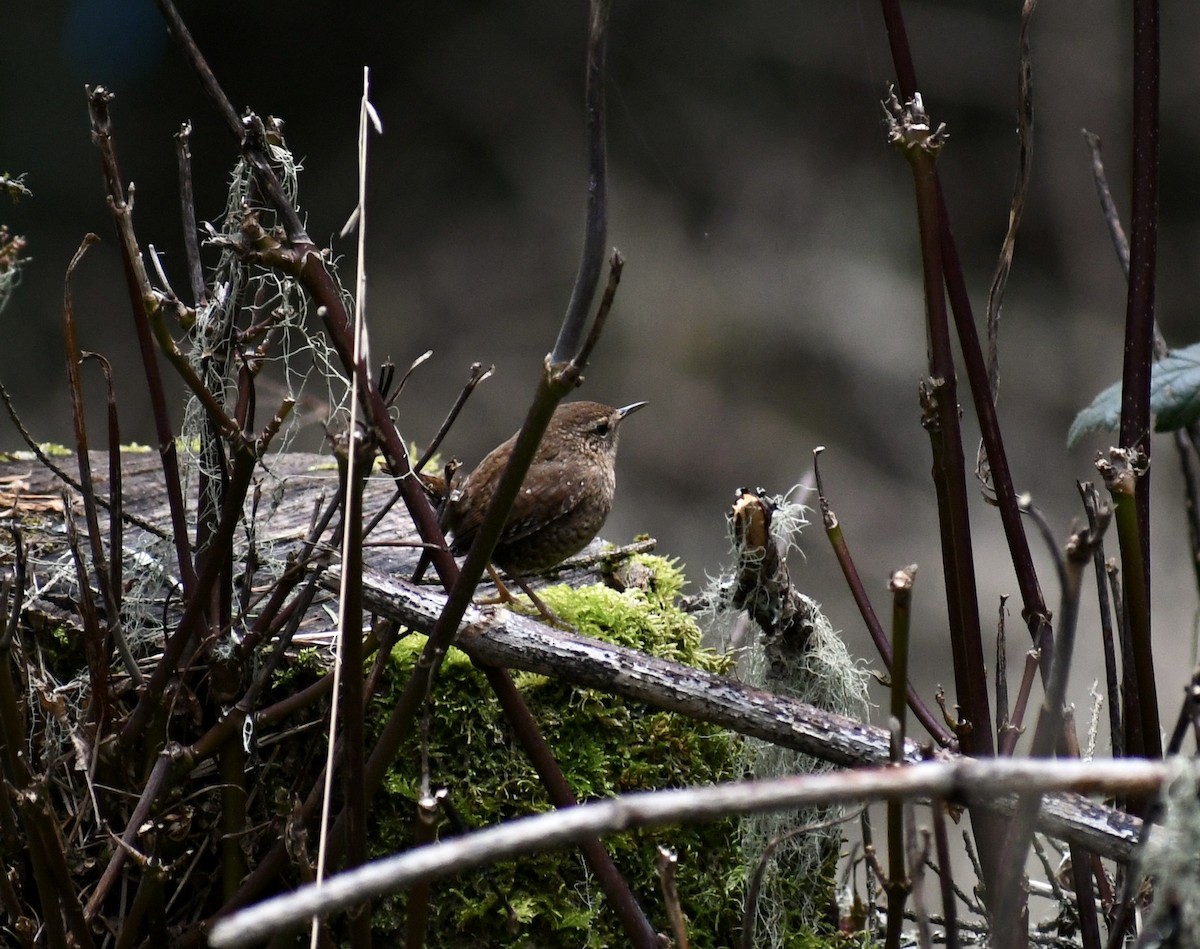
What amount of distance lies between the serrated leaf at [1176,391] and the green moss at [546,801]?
2.30 feet

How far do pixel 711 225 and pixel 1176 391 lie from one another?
482 centimetres

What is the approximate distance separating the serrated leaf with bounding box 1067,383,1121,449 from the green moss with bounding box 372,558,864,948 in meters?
0.61

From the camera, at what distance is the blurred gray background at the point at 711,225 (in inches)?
201

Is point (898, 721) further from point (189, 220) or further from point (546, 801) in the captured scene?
point (189, 220)

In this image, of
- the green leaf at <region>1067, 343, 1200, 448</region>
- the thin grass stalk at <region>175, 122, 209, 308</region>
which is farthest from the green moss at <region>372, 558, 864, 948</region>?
the green leaf at <region>1067, 343, 1200, 448</region>

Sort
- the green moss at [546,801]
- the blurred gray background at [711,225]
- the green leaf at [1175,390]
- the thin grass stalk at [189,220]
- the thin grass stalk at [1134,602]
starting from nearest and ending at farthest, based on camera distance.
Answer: the thin grass stalk at [1134,602], the green leaf at [1175,390], the thin grass stalk at [189,220], the green moss at [546,801], the blurred gray background at [711,225]

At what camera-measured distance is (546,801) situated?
1.45m

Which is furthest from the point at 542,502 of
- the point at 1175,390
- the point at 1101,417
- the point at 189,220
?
the point at 1175,390

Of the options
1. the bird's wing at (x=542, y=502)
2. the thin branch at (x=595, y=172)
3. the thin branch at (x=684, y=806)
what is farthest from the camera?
the bird's wing at (x=542, y=502)

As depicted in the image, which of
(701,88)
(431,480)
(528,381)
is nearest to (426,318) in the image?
(528,381)

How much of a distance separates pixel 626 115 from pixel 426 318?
4.58 feet

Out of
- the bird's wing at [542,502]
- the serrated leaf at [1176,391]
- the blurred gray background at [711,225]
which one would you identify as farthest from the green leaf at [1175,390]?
the blurred gray background at [711,225]

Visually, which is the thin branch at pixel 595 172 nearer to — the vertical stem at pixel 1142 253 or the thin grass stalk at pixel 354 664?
the thin grass stalk at pixel 354 664

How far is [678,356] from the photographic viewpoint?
5.67 meters
